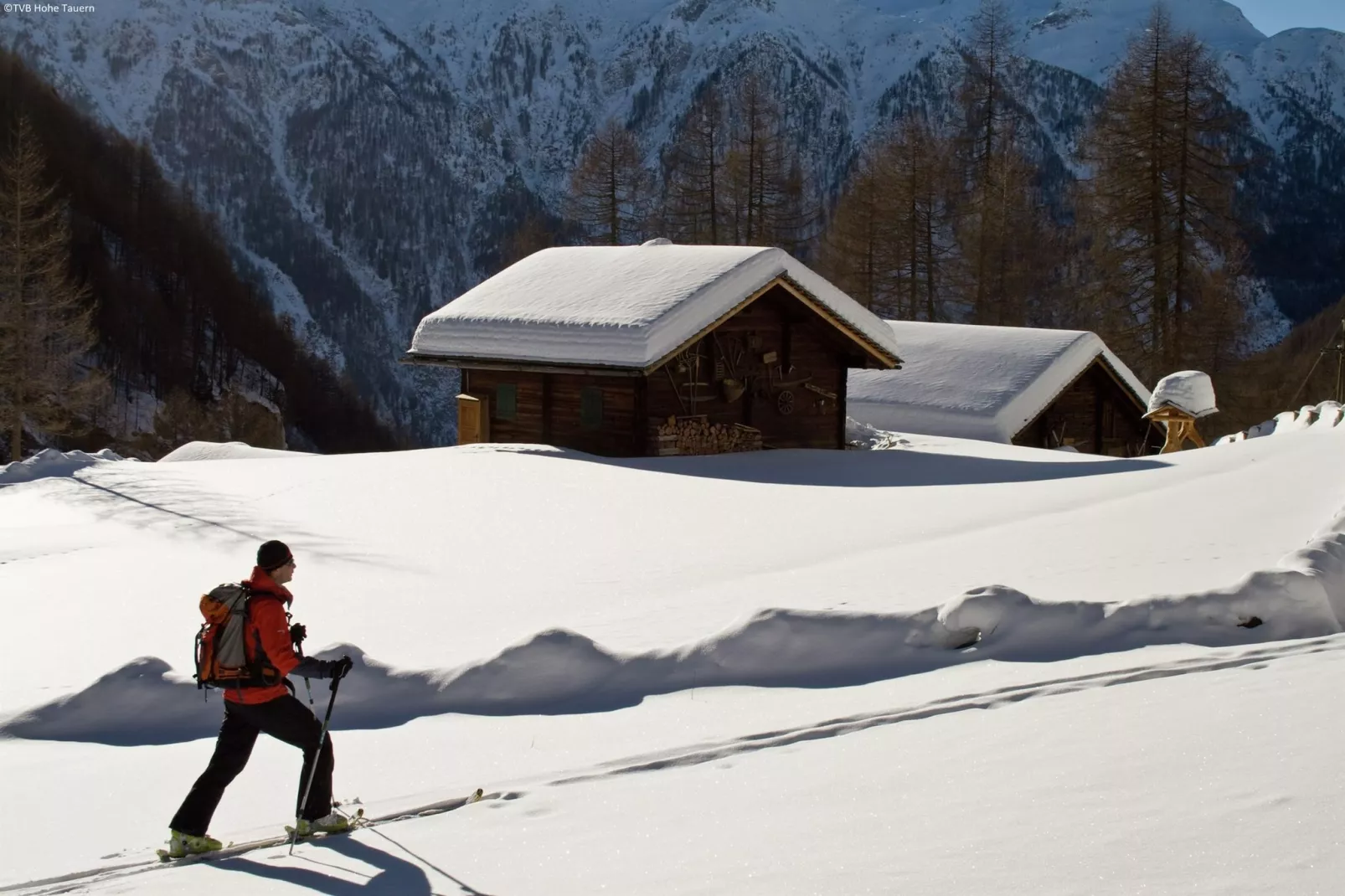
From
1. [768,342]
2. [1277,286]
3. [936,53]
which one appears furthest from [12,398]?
[936,53]

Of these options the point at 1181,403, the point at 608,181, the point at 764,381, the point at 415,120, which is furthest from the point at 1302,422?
the point at 415,120

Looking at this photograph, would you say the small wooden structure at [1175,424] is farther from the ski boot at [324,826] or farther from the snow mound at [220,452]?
the ski boot at [324,826]

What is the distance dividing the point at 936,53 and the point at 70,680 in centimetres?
18732

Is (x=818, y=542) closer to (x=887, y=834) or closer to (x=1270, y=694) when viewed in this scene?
(x=1270, y=694)

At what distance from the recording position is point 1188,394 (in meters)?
26.7

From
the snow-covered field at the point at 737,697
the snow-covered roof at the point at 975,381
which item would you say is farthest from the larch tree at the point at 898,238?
the snow-covered field at the point at 737,697

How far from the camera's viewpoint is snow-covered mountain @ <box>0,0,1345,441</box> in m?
137

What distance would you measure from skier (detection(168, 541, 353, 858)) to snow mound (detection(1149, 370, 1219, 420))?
77.4 ft

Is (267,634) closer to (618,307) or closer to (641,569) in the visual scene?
(641,569)

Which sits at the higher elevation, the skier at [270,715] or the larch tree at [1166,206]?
the larch tree at [1166,206]

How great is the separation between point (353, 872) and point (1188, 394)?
956 inches

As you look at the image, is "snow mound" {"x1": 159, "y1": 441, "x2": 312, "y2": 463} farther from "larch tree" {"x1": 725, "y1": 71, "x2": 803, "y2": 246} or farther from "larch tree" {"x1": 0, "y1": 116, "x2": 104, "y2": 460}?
"larch tree" {"x1": 725, "y1": 71, "x2": 803, "y2": 246}

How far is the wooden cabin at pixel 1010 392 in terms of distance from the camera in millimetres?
27844

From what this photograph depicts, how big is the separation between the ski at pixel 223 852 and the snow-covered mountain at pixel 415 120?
4180 inches
